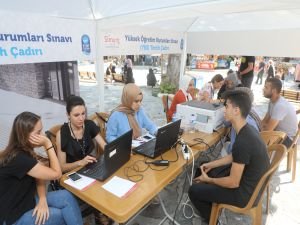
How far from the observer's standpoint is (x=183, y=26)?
4586 mm

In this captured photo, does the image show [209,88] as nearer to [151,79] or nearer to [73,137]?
[73,137]

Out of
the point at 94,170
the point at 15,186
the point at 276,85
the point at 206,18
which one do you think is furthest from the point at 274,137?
the point at 206,18

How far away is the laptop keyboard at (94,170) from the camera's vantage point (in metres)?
1.56

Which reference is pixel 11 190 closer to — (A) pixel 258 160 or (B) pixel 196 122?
(A) pixel 258 160

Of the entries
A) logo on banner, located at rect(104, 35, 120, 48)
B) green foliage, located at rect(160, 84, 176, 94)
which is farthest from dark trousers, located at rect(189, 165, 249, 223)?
green foliage, located at rect(160, 84, 176, 94)

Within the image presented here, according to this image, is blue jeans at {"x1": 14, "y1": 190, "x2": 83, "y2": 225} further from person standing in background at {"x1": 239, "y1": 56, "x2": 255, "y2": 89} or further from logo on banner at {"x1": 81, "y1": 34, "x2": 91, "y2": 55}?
person standing in background at {"x1": 239, "y1": 56, "x2": 255, "y2": 89}

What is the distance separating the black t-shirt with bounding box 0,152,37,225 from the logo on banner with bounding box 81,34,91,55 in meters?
1.75

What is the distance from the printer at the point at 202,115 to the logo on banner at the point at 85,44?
1.40 metres

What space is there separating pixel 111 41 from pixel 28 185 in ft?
7.43

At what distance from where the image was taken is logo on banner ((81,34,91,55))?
2.77 m

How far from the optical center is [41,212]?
1.46 meters

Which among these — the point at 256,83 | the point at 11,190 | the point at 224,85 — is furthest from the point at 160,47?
the point at 256,83

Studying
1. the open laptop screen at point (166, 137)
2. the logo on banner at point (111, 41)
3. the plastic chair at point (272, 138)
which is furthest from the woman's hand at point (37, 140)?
the plastic chair at point (272, 138)

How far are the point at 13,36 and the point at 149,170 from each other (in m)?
1.82
